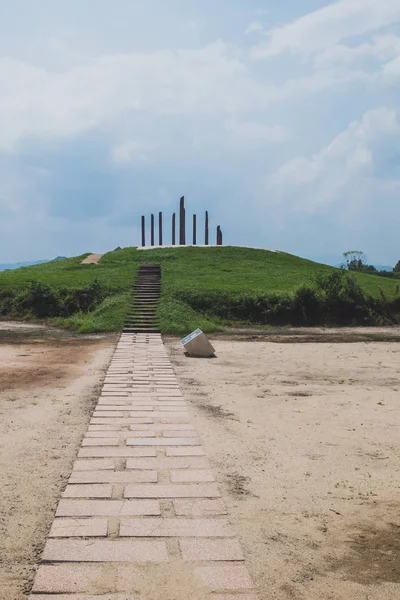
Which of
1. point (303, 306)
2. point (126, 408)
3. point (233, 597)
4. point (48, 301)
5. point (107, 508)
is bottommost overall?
point (233, 597)

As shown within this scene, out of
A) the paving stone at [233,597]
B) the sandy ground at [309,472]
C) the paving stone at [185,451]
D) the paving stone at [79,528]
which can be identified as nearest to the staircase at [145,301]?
the sandy ground at [309,472]

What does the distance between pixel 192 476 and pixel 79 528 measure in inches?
58.4

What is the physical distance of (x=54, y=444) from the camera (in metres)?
6.69

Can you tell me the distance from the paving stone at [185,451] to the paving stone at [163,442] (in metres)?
0.16

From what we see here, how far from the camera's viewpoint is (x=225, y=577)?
3.68 metres

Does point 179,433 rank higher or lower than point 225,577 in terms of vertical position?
higher

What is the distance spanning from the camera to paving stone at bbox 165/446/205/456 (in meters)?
6.30

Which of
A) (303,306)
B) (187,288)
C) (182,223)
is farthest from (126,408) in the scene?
(182,223)

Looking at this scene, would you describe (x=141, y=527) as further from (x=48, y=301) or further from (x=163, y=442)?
(x=48, y=301)

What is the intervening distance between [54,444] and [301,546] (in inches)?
138

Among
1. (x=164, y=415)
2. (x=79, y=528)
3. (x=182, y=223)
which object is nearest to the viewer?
(x=79, y=528)

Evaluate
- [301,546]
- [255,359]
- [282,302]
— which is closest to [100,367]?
[255,359]

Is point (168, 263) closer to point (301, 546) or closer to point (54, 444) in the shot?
point (54, 444)

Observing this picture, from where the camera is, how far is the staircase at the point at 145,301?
21886mm
